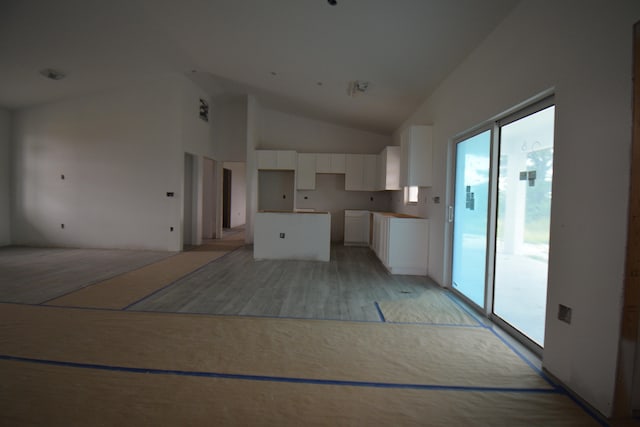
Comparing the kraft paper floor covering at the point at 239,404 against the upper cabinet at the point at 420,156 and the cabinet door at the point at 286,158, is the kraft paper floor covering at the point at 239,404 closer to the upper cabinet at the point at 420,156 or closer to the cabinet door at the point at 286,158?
the upper cabinet at the point at 420,156

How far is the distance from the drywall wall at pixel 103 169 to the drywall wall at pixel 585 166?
19.8ft

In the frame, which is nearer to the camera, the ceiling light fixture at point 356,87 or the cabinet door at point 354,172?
the ceiling light fixture at point 356,87

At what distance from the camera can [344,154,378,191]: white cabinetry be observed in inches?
301

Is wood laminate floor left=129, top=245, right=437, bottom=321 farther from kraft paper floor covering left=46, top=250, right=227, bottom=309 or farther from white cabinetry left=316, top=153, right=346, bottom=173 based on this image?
white cabinetry left=316, top=153, right=346, bottom=173

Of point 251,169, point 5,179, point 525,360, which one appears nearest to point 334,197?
point 251,169

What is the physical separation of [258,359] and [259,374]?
0.19m

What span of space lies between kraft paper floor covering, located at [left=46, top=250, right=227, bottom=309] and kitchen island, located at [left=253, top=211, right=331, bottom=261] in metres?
1.01

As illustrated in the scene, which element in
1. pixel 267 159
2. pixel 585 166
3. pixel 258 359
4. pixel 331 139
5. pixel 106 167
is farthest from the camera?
pixel 331 139

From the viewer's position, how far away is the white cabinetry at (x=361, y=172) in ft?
25.1

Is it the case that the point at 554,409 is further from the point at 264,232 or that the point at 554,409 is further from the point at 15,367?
the point at 264,232

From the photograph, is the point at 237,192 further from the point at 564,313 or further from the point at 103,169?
the point at 564,313

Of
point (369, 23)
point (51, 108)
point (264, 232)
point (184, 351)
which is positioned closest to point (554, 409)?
point (184, 351)

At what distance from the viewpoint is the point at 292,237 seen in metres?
5.59

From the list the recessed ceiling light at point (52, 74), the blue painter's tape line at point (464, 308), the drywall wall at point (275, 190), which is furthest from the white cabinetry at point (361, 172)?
the recessed ceiling light at point (52, 74)
